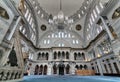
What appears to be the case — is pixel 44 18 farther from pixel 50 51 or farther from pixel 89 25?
pixel 89 25

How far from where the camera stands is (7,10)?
580cm

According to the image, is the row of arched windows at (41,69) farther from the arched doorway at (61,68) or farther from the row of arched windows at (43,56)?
the arched doorway at (61,68)

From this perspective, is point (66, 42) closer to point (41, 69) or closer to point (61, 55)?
point (61, 55)

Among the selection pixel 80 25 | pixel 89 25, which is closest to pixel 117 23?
pixel 89 25

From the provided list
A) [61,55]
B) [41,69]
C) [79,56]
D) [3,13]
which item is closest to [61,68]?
[61,55]

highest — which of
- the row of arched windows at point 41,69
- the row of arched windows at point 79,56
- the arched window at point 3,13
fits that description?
the row of arched windows at point 79,56

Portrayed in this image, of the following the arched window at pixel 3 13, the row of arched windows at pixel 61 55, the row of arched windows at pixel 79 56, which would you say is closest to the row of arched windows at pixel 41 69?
the row of arched windows at pixel 61 55

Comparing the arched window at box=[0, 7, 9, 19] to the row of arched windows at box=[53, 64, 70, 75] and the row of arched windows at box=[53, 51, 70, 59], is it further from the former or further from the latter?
the row of arched windows at box=[53, 51, 70, 59]

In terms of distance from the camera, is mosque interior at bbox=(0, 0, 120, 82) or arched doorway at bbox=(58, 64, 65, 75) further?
arched doorway at bbox=(58, 64, 65, 75)

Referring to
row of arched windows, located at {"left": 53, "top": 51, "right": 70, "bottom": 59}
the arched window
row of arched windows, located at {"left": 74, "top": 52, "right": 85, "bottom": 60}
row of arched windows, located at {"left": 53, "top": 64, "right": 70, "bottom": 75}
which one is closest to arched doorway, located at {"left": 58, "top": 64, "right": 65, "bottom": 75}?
row of arched windows, located at {"left": 53, "top": 64, "right": 70, "bottom": 75}

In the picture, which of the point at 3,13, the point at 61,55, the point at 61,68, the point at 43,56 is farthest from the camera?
the point at 43,56

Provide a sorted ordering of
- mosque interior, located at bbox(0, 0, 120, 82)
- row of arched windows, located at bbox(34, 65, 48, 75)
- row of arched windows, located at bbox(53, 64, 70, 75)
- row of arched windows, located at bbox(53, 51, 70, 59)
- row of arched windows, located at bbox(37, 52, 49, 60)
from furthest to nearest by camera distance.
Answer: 1. row of arched windows, located at bbox(37, 52, 49, 60)
2. row of arched windows, located at bbox(53, 51, 70, 59)
3. row of arched windows, located at bbox(34, 65, 48, 75)
4. row of arched windows, located at bbox(53, 64, 70, 75)
5. mosque interior, located at bbox(0, 0, 120, 82)

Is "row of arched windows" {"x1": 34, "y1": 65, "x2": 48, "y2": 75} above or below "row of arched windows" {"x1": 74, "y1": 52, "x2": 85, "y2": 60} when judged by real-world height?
below

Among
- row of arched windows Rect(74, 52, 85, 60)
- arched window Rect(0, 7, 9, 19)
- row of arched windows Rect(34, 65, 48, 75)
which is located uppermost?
row of arched windows Rect(74, 52, 85, 60)
